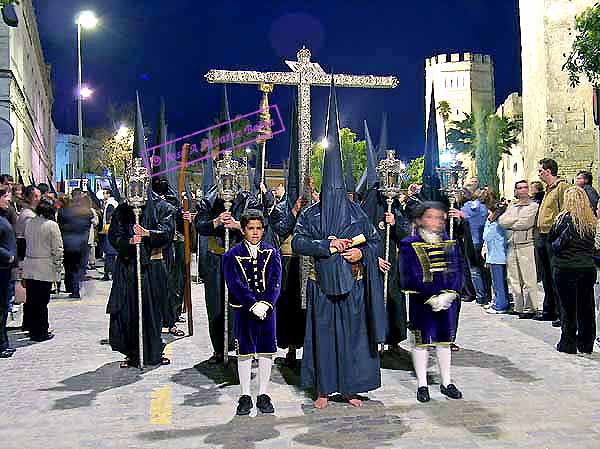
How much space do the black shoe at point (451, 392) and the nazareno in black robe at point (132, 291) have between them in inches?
126

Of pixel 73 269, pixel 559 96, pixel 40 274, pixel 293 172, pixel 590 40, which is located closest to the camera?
pixel 293 172

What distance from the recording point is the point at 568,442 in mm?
5926

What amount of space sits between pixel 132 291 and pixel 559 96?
39.7m

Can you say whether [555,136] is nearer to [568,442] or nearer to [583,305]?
[583,305]

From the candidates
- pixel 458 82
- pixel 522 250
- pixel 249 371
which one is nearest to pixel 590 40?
pixel 522 250

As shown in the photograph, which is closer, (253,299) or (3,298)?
(253,299)

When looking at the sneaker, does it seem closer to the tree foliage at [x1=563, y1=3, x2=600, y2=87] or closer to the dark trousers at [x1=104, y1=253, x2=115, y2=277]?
the dark trousers at [x1=104, y1=253, x2=115, y2=277]

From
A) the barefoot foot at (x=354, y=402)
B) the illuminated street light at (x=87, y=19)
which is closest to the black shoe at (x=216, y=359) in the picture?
the barefoot foot at (x=354, y=402)

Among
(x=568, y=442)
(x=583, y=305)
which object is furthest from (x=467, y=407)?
(x=583, y=305)

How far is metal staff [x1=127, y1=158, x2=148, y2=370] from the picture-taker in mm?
8406

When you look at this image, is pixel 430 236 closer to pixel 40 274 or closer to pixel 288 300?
pixel 288 300

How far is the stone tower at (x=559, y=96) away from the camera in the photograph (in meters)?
43.6

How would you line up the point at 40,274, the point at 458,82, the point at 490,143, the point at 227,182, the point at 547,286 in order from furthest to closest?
the point at 458,82
the point at 490,143
the point at 547,286
the point at 40,274
the point at 227,182

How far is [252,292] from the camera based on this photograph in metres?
6.75
